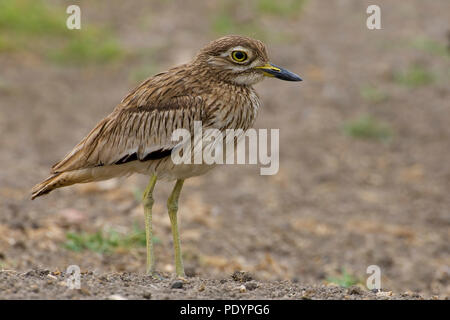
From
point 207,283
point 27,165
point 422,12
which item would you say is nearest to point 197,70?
point 207,283

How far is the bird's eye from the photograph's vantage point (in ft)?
16.5

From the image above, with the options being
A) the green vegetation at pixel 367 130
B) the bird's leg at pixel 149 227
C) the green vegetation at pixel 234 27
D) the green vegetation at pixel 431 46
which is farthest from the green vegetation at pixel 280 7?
the bird's leg at pixel 149 227

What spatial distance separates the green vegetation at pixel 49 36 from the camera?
1216 centimetres

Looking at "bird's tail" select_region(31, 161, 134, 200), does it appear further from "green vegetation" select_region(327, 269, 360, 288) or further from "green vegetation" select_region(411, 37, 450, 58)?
"green vegetation" select_region(411, 37, 450, 58)

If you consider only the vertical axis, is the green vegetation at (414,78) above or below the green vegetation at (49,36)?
below

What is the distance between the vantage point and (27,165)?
28.1 feet

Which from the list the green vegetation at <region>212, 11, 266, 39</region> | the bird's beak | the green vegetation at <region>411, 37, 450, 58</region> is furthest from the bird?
the green vegetation at <region>411, 37, 450, 58</region>

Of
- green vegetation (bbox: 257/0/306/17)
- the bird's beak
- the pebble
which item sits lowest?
the pebble

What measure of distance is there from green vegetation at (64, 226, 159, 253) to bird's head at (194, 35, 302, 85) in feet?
6.71

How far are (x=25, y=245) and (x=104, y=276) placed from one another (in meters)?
2.06

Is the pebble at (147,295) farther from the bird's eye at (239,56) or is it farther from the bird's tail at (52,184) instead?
the bird's eye at (239,56)

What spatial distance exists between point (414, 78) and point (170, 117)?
7508 millimetres

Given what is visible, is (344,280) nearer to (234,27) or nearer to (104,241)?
(104,241)

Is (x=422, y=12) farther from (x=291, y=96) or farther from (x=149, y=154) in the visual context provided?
(x=149, y=154)
